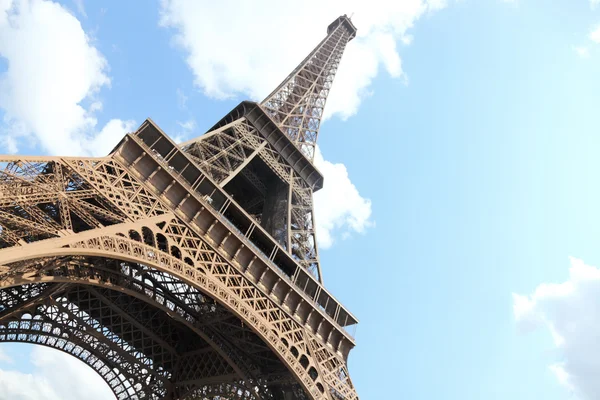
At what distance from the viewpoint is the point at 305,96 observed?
31.9m

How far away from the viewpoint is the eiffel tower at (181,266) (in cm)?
1227

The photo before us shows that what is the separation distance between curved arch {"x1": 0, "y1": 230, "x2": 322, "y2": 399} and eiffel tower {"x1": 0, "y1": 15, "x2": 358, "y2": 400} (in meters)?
0.05

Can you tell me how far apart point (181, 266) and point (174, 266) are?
29 centimetres

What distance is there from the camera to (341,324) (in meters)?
21.9

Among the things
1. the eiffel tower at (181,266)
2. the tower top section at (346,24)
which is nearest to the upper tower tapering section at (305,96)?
the eiffel tower at (181,266)

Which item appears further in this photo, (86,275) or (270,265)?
(270,265)

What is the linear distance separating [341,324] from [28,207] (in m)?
14.6

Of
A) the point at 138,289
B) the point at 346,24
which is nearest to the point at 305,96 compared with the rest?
the point at 346,24

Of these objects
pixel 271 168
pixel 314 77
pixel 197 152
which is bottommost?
pixel 197 152

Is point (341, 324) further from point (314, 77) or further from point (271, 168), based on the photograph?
point (314, 77)

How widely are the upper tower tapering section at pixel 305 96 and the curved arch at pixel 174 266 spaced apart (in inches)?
519

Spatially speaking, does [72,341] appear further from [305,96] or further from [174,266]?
[305,96]

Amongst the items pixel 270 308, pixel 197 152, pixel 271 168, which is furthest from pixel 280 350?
pixel 271 168

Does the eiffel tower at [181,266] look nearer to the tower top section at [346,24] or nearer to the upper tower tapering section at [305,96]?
the upper tower tapering section at [305,96]
